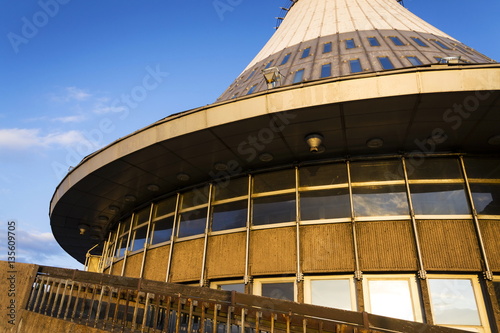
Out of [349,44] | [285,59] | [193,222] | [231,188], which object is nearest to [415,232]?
[231,188]

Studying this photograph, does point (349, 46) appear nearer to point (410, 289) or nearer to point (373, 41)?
point (373, 41)

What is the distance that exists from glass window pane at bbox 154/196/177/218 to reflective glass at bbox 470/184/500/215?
8.92m

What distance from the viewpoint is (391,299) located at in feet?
28.4

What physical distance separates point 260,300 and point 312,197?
5563 millimetres

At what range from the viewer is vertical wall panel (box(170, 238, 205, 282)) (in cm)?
1070

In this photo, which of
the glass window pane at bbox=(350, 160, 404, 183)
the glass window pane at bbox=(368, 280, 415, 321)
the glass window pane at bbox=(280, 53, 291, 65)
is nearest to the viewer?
the glass window pane at bbox=(368, 280, 415, 321)

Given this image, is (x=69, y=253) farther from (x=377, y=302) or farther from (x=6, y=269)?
(x=377, y=302)

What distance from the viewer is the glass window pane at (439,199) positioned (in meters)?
9.39

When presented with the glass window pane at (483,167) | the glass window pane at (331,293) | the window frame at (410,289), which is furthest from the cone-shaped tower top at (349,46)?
the window frame at (410,289)

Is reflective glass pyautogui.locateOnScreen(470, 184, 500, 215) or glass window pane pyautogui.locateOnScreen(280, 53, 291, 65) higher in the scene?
glass window pane pyautogui.locateOnScreen(280, 53, 291, 65)

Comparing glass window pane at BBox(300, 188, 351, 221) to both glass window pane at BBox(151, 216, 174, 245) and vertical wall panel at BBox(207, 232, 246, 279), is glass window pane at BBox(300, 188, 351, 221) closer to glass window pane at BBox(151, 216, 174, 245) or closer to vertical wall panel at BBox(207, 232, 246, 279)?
vertical wall panel at BBox(207, 232, 246, 279)

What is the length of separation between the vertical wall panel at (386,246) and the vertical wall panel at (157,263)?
596 centimetres

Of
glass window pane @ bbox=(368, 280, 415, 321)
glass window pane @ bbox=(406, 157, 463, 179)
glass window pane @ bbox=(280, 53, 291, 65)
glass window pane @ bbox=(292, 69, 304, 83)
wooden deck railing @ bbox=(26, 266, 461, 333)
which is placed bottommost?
wooden deck railing @ bbox=(26, 266, 461, 333)

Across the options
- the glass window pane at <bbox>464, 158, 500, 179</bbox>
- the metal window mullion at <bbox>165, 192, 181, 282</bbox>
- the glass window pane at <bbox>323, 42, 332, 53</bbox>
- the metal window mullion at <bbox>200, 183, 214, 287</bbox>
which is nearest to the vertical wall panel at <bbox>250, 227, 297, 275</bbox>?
the metal window mullion at <bbox>200, 183, 214, 287</bbox>
